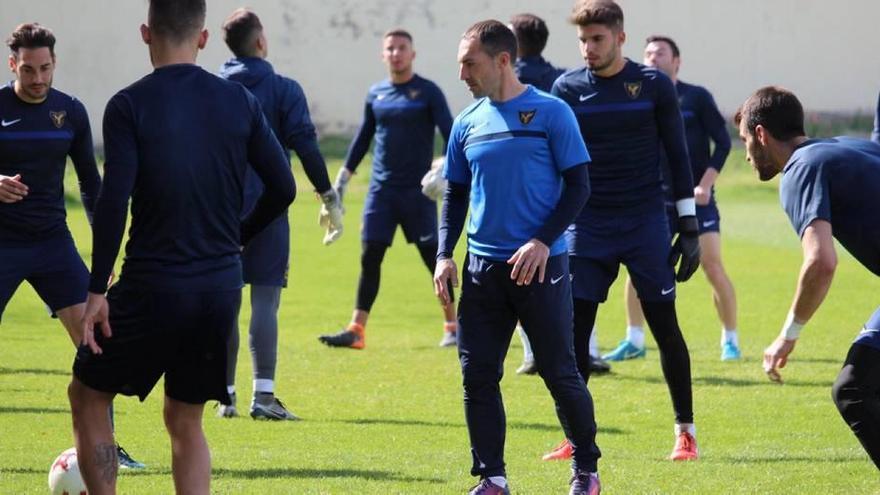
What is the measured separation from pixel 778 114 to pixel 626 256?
220 centimetres

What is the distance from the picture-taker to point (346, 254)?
69.6ft

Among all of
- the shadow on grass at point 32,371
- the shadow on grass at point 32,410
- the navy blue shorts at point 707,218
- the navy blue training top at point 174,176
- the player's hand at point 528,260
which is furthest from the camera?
→ the navy blue shorts at point 707,218

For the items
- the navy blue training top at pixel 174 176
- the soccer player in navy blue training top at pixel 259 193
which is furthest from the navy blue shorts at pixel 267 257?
the navy blue training top at pixel 174 176

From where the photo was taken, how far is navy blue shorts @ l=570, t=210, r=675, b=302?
851cm

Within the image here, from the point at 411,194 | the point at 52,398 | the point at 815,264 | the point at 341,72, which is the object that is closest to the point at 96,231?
the point at 815,264

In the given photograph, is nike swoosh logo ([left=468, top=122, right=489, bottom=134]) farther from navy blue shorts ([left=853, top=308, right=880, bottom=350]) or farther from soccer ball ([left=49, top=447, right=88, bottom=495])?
soccer ball ([left=49, top=447, right=88, bottom=495])

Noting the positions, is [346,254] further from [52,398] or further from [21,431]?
[21,431]

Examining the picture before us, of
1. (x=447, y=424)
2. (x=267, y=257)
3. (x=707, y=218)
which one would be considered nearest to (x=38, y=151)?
(x=267, y=257)

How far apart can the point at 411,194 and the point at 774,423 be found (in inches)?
187

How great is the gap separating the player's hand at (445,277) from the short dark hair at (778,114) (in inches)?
58.3

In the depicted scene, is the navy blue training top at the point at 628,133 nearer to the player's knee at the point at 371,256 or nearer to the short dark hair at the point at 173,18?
the short dark hair at the point at 173,18

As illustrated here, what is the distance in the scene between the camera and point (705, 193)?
40.0 feet

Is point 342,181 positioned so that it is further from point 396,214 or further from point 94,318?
point 94,318

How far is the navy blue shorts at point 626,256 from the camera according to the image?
851cm
